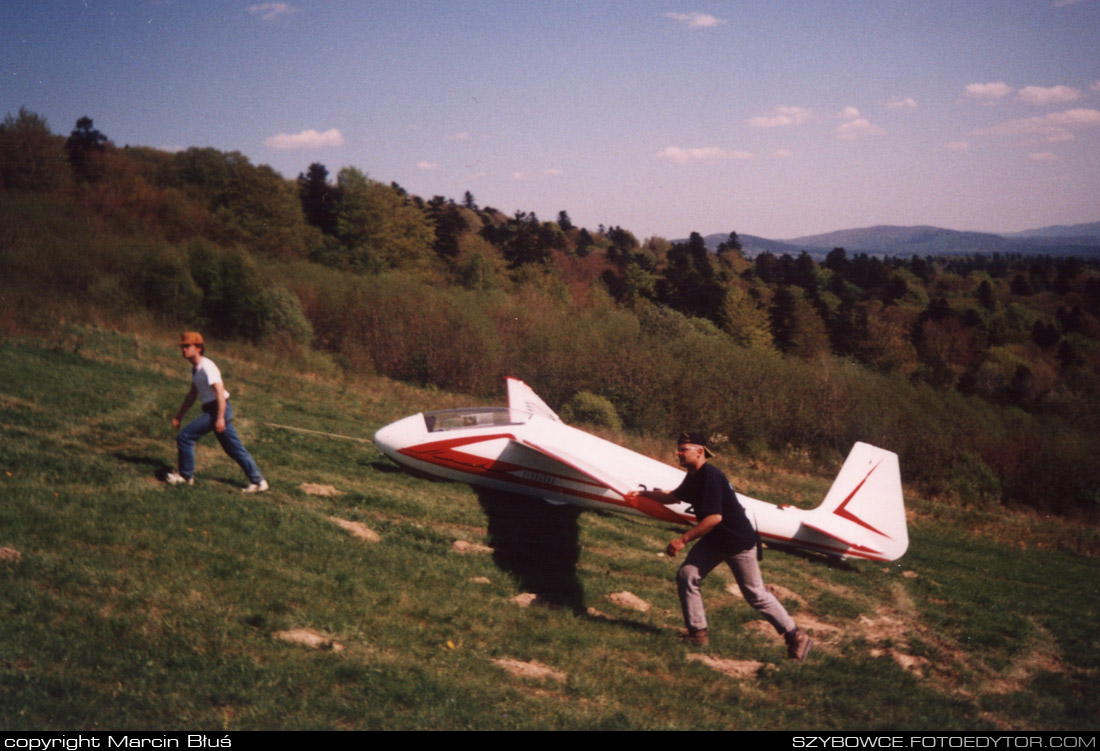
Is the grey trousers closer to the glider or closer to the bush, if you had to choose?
the glider

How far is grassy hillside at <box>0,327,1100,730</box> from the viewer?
16.9 feet

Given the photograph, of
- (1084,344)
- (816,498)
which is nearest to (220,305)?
(816,498)

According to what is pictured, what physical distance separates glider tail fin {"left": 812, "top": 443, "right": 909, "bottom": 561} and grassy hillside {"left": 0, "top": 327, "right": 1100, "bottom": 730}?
64 centimetres

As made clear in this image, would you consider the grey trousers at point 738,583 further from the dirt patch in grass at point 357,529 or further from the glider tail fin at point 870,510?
the glider tail fin at point 870,510

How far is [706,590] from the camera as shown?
30.5ft

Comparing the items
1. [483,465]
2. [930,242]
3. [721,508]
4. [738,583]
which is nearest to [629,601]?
[738,583]

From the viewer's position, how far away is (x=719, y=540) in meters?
6.85

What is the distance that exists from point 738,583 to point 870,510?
5647 millimetres

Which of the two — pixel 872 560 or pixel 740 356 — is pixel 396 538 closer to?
pixel 872 560

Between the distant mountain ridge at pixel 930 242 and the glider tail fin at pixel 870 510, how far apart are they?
254 feet

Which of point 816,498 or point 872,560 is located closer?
point 872,560

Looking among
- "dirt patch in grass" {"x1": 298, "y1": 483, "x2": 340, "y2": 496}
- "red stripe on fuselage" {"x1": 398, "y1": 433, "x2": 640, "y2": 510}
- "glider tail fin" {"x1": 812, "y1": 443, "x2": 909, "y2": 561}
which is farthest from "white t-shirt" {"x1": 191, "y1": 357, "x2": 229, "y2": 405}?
"glider tail fin" {"x1": 812, "y1": 443, "x2": 909, "y2": 561}

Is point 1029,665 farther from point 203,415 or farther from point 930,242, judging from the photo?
point 930,242
